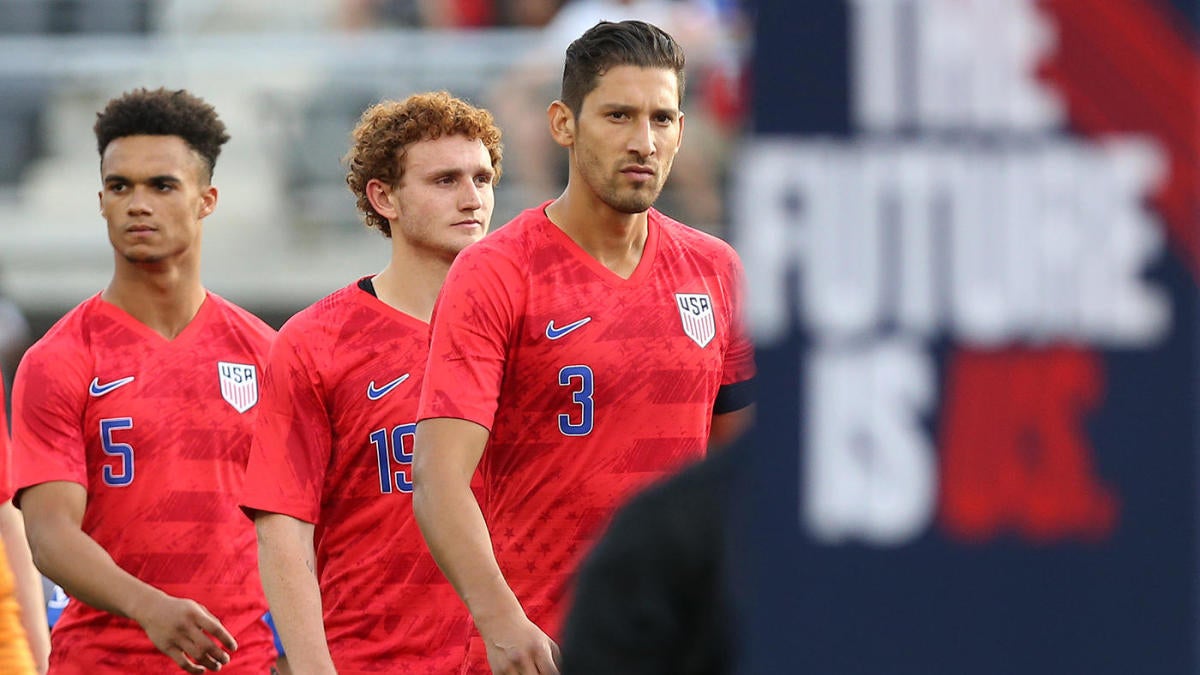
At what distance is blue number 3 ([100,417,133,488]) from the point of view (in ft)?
A: 18.4

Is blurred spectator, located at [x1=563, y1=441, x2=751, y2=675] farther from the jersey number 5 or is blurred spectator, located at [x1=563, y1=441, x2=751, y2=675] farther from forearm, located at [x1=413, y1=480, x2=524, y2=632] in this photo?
the jersey number 5

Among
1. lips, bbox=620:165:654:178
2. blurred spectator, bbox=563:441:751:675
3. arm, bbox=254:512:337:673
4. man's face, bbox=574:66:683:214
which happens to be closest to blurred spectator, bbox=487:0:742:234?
arm, bbox=254:512:337:673

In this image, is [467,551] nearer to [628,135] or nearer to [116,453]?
[628,135]

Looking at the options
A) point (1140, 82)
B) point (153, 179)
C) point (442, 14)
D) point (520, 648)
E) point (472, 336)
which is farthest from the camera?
point (442, 14)

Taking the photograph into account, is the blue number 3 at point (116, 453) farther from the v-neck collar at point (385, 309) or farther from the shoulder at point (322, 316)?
the v-neck collar at point (385, 309)

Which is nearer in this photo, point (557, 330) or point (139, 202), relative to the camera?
point (557, 330)

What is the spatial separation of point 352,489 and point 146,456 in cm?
76

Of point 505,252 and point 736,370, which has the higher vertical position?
point 505,252

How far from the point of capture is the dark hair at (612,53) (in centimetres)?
463

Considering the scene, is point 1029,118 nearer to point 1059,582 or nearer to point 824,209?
point 824,209

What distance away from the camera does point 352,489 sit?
5.16 metres

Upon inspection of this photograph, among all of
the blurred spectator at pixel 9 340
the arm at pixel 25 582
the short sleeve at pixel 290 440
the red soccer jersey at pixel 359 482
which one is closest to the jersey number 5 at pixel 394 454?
the red soccer jersey at pixel 359 482

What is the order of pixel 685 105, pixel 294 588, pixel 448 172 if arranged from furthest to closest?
pixel 685 105 < pixel 448 172 < pixel 294 588

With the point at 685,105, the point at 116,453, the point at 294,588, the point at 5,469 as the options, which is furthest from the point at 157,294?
the point at 685,105
